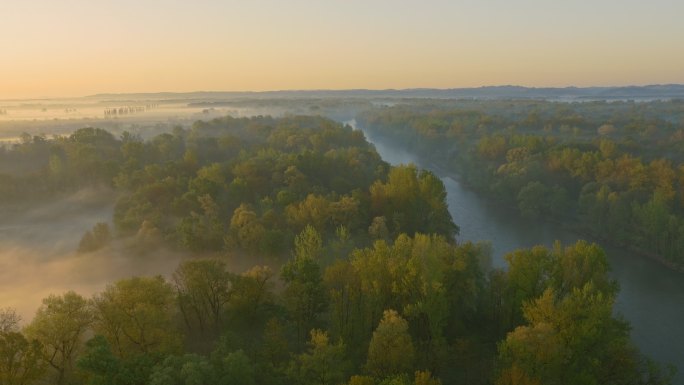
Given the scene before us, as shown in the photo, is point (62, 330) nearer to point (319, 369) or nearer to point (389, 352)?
point (319, 369)

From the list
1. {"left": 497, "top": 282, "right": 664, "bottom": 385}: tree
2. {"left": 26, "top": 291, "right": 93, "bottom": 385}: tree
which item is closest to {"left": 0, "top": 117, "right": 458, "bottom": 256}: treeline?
{"left": 497, "top": 282, "right": 664, "bottom": 385}: tree

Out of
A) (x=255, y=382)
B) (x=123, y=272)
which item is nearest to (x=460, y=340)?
(x=255, y=382)

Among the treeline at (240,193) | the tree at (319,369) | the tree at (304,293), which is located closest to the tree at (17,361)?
the tree at (319,369)

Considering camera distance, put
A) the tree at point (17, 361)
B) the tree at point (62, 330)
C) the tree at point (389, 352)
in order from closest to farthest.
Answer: the tree at point (17, 361), the tree at point (62, 330), the tree at point (389, 352)

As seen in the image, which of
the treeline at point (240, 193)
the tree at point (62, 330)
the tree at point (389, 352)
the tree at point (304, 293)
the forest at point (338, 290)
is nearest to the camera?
the forest at point (338, 290)

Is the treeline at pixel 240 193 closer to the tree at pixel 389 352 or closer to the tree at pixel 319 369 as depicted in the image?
the tree at pixel 389 352

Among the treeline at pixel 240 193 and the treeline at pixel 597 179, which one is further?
the treeline at pixel 597 179
